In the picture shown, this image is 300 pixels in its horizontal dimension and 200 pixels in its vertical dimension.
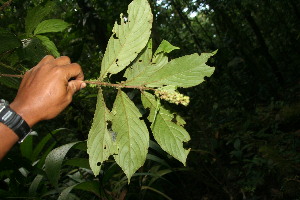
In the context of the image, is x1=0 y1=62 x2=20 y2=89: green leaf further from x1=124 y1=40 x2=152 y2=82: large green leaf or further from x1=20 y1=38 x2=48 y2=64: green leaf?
x1=124 y1=40 x2=152 y2=82: large green leaf

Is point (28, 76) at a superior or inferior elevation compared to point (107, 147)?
superior

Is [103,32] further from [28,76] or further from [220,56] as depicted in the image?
→ [220,56]

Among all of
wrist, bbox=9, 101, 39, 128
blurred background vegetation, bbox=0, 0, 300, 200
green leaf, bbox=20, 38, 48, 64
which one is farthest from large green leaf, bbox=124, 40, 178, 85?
green leaf, bbox=20, 38, 48, 64

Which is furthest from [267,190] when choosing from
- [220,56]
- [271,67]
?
[271,67]

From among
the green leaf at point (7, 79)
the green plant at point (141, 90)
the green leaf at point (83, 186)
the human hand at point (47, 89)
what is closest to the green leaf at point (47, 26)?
the green leaf at point (7, 79)

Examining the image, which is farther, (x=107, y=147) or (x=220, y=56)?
(x=220, y=56)

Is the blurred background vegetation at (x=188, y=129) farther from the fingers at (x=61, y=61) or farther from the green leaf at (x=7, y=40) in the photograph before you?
the fingers at (x=61, y=61)

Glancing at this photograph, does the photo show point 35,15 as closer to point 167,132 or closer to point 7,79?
point 7,79
